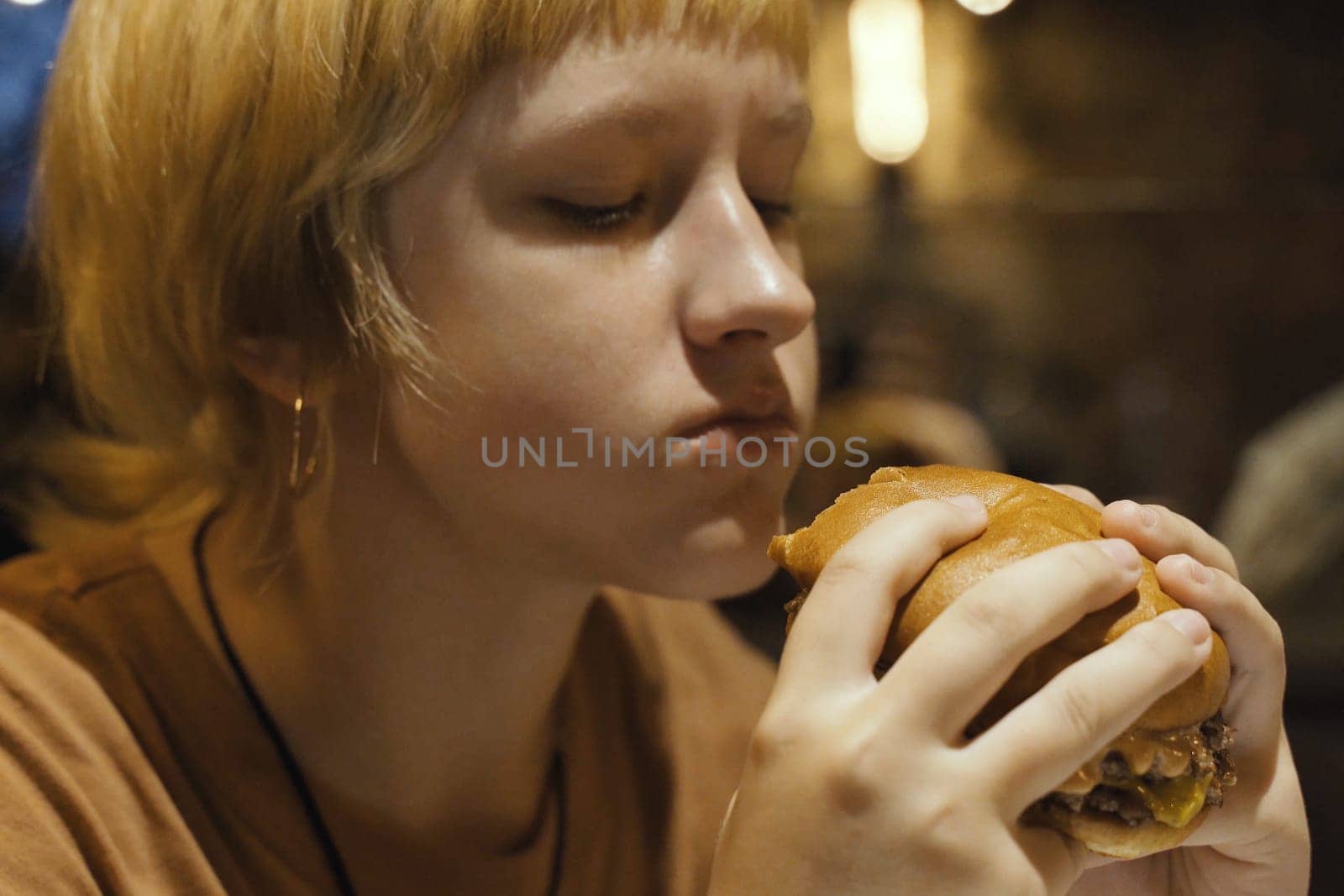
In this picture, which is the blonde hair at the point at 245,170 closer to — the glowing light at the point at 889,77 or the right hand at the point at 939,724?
the right hand at the point at 939,724

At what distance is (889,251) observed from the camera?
1769 millimetres

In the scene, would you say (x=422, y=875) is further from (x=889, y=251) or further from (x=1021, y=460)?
(x=889, y=251)

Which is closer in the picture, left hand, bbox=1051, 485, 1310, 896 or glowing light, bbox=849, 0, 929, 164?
left hand, bbox=1051, 485, 1310, 896

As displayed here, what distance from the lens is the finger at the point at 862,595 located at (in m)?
0.59

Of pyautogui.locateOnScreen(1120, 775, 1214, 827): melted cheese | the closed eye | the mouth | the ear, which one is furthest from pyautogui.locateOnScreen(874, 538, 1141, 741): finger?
the ear

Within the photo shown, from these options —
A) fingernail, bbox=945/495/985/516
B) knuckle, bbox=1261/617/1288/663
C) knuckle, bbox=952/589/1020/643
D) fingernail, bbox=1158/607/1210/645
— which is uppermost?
fingernail, bbox=945/495/985/516

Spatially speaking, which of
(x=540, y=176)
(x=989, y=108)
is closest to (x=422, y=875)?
(x=540, y=176)

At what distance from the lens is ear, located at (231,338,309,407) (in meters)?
0.92

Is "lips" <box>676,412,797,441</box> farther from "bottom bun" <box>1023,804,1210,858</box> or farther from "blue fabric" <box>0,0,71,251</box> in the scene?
"blue fabric" <box>0,0,71,251</box>

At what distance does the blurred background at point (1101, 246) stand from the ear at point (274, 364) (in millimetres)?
796

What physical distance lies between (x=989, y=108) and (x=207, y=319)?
4.53ft

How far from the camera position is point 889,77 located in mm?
1767

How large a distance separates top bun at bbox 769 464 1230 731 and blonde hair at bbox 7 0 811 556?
366 mm

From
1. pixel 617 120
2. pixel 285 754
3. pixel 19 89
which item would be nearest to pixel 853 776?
pixel 617 120
